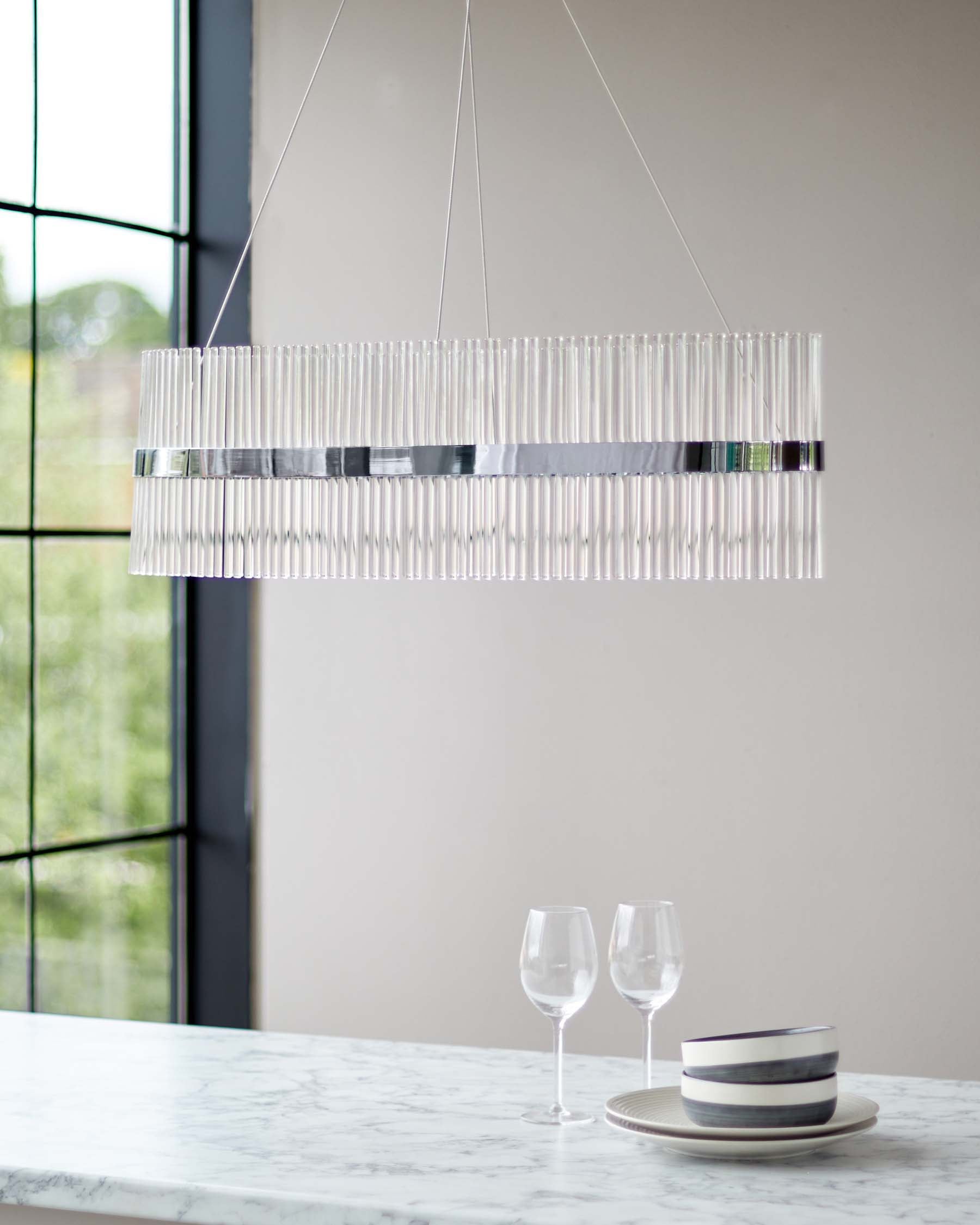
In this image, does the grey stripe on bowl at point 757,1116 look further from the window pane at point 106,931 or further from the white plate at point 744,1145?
the window pane at point 106,931

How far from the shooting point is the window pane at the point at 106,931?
3.47 m

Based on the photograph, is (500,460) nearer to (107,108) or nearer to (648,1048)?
(648,1048)

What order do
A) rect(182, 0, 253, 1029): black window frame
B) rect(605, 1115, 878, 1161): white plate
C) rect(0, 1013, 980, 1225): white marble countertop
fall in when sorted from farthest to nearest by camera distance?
rect(182, 0, 253, 1029): black window frame → rect(605, 1115, 878, 1161): white plate → rect(0, 1013, 980, 1225): white marble countertop

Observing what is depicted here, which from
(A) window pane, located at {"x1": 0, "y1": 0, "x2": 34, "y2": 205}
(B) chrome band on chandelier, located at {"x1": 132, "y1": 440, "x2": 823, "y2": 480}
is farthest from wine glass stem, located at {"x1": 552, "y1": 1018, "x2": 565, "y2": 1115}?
(A) window pane, located at {"x1": 0, "y1": 0, "x2": 34, "y2": 205}

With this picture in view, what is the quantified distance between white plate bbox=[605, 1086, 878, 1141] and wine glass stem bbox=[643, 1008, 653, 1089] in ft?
0.06

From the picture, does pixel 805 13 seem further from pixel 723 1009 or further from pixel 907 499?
pixel 723 1009

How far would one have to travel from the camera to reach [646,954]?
5.58 feet

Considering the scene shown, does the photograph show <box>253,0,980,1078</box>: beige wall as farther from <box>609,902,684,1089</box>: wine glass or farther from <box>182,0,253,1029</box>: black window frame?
<box>609,902,684,1089</box>: wine glass

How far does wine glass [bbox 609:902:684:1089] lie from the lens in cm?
170

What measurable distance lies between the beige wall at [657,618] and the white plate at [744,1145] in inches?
71.2

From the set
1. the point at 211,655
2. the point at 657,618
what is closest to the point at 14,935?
the point at 211,655

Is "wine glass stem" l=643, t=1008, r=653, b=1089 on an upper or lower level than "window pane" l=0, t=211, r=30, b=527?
lower

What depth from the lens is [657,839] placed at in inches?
137

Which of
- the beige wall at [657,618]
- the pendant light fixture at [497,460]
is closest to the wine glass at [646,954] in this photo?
the pendant light fixture at [497,460]
